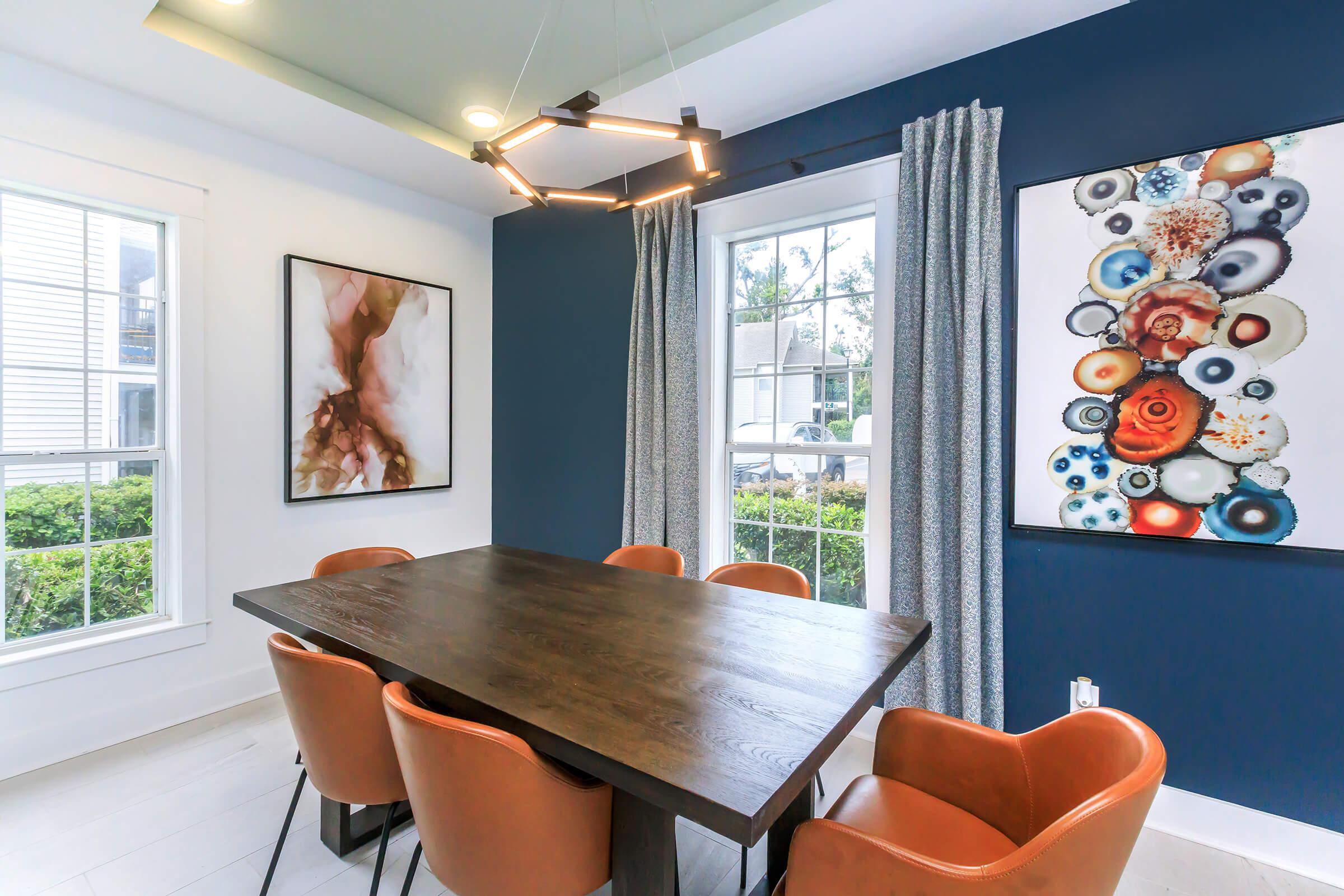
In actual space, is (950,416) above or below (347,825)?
above

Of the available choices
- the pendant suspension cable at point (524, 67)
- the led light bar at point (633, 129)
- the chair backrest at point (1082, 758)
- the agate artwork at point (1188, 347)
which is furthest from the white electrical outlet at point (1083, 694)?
the pendant suspension cable at point (524, 67)

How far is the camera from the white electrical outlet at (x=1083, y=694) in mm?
2109

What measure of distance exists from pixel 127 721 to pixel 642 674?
2661 mm

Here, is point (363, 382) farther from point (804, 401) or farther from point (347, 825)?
point (804, 401)

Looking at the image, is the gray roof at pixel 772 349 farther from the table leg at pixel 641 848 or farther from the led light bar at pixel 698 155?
the table leg at pixel 641 848

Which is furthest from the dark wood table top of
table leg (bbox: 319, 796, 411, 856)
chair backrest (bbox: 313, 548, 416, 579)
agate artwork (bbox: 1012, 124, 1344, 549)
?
agate artwork (bbox: 1012, 124, 1344, 549)

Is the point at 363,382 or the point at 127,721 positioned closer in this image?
the point at 127,721

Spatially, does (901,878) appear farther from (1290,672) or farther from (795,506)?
(795,506)

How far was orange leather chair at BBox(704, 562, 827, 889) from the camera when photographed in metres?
2.19

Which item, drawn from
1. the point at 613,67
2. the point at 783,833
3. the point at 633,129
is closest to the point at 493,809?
the point at 783,833

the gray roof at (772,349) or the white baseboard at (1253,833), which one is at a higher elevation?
the gray roof at (772,349)

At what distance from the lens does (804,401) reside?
2.88m

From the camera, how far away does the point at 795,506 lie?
9.56ft

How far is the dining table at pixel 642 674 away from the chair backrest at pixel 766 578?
23 cm
